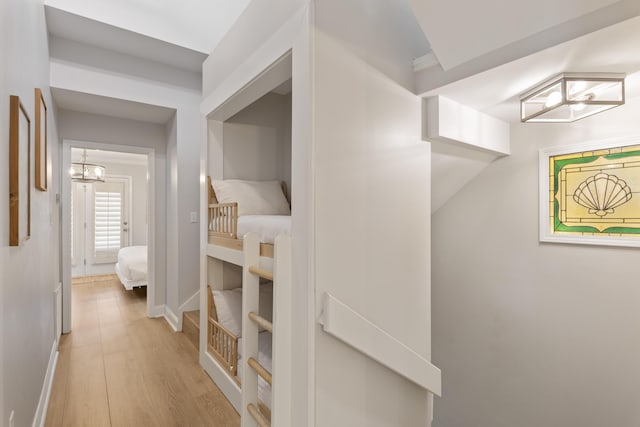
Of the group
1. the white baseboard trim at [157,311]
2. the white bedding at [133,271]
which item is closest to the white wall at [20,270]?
the white baseboard trim at [157,311]

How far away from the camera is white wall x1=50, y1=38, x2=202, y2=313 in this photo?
9.07ft

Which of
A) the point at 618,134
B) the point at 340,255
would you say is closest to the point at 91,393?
the point at 340,255

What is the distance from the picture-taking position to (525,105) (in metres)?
1.61

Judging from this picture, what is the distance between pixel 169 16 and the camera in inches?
105

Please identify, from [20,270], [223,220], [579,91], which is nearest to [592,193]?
[579,91]

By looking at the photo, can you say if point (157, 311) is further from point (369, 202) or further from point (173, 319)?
point (369, 202)

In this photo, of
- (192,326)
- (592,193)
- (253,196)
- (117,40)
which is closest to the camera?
(592,193)

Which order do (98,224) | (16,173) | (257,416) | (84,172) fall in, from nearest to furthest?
(16,173) → (257,416) → (84,172) → (98,224)

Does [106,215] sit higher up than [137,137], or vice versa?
[137,137]

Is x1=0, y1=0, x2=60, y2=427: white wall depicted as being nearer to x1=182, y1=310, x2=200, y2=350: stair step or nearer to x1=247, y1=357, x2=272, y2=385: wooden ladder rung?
x1=247, y1=357, x2=272, y2=385: wooden ladder rung

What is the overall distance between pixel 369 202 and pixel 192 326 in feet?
7.80

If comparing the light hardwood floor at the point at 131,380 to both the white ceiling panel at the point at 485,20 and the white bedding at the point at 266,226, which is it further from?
→ the white ceiling panel at the point at 485,20

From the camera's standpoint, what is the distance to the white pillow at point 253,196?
2297 millimetres

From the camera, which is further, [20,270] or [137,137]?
Answer: [137,137]
